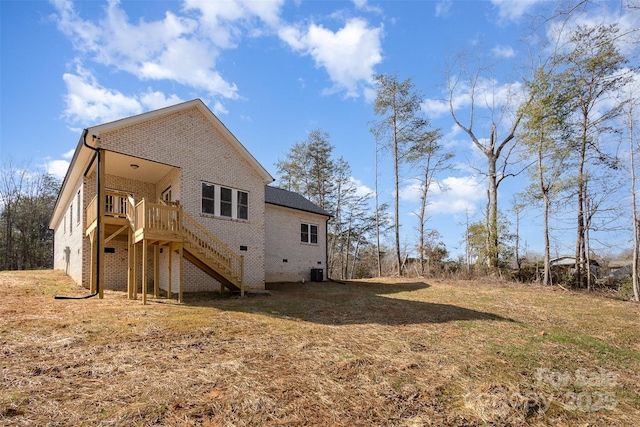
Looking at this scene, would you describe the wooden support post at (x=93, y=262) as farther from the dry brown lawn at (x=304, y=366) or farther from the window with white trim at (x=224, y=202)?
the window with white trim at (x=224, y=202)

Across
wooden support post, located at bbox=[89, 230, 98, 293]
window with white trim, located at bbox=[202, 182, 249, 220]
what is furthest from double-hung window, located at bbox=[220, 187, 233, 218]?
wooden support post, located at bbox=[89, 230, 98, 293]

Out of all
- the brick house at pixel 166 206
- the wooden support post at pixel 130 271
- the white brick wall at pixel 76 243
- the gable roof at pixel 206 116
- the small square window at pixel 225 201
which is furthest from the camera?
the small square window at pixel 225 201

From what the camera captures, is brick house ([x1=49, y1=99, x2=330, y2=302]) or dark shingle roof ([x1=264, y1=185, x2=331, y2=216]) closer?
brick house ([x1=49, y1=99, x2=330, y2=302])

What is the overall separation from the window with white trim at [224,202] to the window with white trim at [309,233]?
559 centimetres

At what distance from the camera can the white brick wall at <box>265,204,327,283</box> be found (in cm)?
1725

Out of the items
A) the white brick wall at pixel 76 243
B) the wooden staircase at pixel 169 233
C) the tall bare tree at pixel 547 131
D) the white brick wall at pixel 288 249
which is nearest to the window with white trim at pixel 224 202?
the wooden staircase at pixel 169 233

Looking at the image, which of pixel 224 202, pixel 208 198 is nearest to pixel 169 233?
pixel 208 198

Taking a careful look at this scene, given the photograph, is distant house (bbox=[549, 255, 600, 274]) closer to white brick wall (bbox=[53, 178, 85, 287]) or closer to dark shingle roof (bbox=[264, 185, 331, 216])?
dark shingle roof (bbox=[264, 185, 331, 216])

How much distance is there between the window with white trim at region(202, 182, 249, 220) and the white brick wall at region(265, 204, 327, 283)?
3.39 m

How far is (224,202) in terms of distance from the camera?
13172 millimetres

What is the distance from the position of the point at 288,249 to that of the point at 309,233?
197cm

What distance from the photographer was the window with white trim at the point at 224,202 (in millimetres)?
12656

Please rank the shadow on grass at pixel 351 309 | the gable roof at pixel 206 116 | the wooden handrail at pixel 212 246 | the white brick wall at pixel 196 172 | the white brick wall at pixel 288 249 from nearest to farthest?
the shadow on grass at pixel 351 309, the gable roof at pixel 206 116, the wooden handrail at pixel 212 246, the white brick wall at pixel 196 172, the white brick wall at pixel 288 249

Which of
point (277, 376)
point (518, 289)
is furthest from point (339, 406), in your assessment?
point (518, 289)
